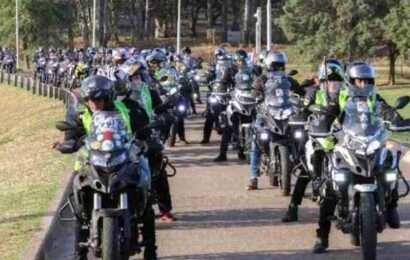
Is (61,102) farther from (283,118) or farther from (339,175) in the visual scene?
(339,175)

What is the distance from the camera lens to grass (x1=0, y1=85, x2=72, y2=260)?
31.5 feet

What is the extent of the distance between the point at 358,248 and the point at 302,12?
5533 centimetres

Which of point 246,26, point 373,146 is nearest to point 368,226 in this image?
point 373,146

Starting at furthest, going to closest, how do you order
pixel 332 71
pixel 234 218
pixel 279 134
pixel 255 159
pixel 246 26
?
pixel 246 26 → pixel 255 159 → pixel 279 134 → pixel 234 218 → pixel 332 71

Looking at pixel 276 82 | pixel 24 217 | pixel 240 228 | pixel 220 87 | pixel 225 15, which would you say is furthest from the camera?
pixel 225 15

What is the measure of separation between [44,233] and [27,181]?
462 centimetres

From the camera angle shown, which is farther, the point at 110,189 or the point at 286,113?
the point at 286,113

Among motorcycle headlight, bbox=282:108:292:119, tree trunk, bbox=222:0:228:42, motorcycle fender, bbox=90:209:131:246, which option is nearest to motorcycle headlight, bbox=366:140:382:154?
motorcycle fender, bbox=90:209:131:246

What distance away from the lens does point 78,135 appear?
26.1ft

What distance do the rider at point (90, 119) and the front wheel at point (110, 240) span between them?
0.56 m

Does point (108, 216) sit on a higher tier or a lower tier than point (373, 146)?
lower

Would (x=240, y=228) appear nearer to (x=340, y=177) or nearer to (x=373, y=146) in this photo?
(x=340, y=177)

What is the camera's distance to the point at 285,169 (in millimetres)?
12133

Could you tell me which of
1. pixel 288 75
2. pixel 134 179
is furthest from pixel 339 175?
pixel 288 75
